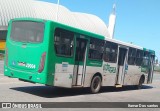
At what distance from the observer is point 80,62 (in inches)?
532

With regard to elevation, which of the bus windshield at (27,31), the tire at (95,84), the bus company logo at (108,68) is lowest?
the tire at (95,84)

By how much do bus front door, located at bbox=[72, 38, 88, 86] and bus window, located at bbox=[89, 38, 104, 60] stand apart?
0.55 metres

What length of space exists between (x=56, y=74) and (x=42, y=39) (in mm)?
1416

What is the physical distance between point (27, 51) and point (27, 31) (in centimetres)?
80

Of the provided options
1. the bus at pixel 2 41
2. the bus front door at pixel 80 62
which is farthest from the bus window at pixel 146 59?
the bus at pixel 2 41

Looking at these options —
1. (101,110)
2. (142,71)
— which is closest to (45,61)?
(101,110)

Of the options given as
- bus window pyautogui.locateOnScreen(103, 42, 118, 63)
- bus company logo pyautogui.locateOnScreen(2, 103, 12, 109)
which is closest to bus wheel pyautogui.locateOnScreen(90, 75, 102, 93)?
bus window pyautogui.locateOnScreen(103, 42, 118, 63)

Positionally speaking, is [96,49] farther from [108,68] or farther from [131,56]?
[131,56]

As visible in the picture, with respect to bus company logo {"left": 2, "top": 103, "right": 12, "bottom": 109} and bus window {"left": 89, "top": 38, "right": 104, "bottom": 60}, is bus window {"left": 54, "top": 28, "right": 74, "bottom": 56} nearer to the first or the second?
bus window {"left": 89, "top": 38, "right": 104, "bottom": 60}

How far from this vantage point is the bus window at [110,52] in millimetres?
15674

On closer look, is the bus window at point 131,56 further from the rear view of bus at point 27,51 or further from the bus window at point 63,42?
the rear view of bus at point 27,51

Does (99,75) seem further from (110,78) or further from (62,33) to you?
(62,33)

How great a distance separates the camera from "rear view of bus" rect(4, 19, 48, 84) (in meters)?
11.6

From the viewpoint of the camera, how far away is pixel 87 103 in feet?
37.5
